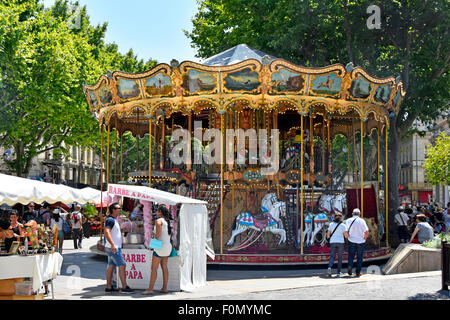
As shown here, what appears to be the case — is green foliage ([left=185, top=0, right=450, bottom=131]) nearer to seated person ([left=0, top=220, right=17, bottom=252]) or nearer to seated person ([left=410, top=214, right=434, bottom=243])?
seated person ([left=410, top=214, right=434, bottom=243])

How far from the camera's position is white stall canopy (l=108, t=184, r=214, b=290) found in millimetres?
11445

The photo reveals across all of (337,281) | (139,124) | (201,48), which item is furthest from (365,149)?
(337,281)

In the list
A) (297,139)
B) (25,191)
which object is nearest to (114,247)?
(25,191)

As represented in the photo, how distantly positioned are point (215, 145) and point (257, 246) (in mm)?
3901

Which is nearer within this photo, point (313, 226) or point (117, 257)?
point (117, 257)

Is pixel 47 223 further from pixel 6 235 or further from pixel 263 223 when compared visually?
pixel 6 235

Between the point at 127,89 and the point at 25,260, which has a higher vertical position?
the point at 127,89

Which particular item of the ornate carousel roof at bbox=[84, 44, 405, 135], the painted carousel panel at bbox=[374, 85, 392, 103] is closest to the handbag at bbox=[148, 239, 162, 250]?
the ornate carousel roof at bbox=[84, 44, 405, 135]

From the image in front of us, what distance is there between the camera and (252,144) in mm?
19781

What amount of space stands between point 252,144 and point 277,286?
8.18 metres

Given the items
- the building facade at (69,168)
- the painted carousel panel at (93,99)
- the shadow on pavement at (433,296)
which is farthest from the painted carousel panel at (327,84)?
the building facade at (69,168)

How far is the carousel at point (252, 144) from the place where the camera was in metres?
16.8

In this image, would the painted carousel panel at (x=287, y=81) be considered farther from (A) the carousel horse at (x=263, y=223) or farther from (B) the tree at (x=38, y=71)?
(B) the tree at (x=38, y=71)
